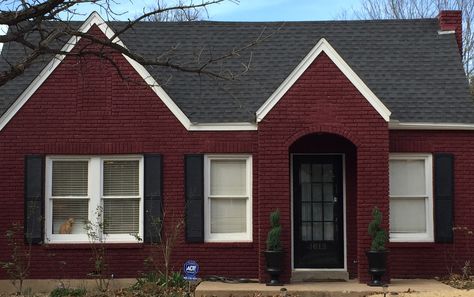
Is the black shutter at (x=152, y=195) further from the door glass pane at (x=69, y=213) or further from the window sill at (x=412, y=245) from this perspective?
the window sill at (x=412, y=245)

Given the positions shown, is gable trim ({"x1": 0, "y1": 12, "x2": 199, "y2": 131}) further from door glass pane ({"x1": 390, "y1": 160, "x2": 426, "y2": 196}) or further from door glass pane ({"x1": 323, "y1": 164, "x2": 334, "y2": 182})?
door glass pane ({"x1": 390, "y1": 160, "x2": 426, "y2": 196})

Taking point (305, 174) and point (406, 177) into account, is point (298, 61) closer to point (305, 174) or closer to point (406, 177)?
point (305, 174)

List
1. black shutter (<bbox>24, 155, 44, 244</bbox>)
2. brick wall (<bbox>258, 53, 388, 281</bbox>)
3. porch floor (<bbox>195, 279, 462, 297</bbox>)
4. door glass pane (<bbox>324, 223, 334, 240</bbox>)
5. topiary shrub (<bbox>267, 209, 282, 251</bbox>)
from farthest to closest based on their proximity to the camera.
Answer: door glass pane (<bbox>324, 223, 334, 240</bbox>) < black shutter (<bbox>24, 155, 44, 244</bbox>) < brick wall (<bbox>258, 53, 388, 281</bbox>) < topiary shrub (<bbox>267, 209, 282, 251</bbox>) < porch floor (<bbox>195, 279, 462, 297</bbox>)

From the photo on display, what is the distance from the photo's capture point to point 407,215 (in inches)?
494

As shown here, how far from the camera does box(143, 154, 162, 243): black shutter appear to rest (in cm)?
1210

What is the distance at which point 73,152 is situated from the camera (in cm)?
1216

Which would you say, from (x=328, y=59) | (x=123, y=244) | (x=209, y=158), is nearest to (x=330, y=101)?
(x=328, y=59)

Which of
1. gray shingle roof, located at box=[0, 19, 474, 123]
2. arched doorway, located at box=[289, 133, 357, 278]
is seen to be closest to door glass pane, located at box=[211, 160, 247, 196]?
gray shingle roof, located at box=[0, 19, 474, 123]

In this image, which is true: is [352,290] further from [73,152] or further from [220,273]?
[73,152]

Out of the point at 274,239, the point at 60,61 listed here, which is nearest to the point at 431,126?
the point at 274,239

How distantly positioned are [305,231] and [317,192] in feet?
2.58

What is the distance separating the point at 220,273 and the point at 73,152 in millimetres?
3484

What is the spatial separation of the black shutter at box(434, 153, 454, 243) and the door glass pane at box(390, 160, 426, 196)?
0.30 m

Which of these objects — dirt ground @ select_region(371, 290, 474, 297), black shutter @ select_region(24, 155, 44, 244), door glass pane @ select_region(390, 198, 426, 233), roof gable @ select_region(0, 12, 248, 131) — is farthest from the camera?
door glass pane @ select_region(390, 198, 426, 233)
